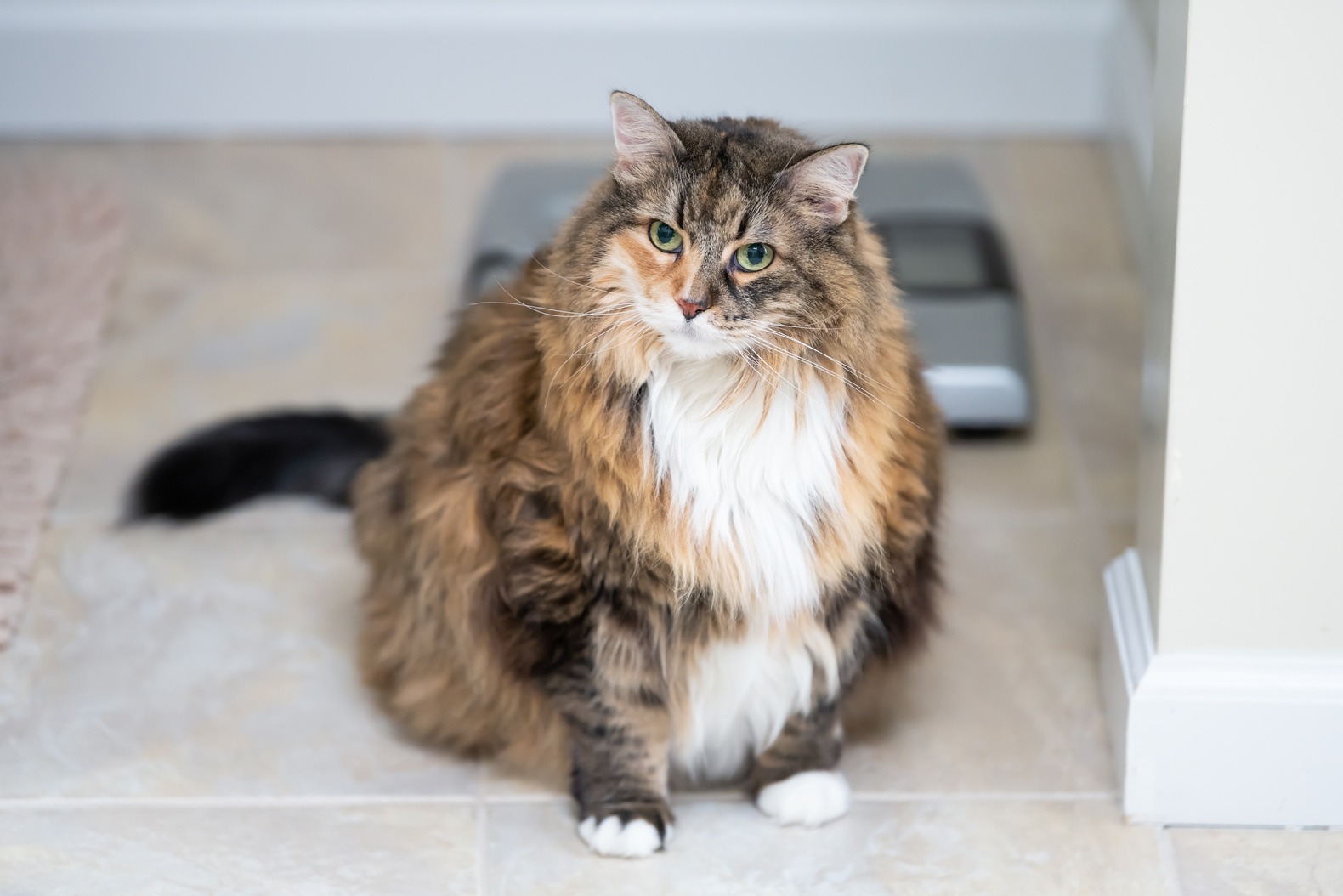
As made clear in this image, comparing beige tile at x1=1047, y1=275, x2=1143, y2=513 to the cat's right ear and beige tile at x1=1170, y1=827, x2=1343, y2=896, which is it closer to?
beige tile at x1=1170, y1=827, x2=1343, y2=896

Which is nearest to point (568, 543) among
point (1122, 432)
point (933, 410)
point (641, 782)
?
point (641, 782)

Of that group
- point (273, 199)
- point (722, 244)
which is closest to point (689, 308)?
point (722, 244)

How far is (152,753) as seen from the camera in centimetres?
179

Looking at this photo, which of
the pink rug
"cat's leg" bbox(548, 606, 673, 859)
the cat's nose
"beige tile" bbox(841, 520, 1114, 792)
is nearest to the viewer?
the cat's nose

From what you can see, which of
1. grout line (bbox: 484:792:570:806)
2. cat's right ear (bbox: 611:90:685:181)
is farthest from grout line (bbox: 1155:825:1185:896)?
cat's right ear (bbox: 611:90:685:181)

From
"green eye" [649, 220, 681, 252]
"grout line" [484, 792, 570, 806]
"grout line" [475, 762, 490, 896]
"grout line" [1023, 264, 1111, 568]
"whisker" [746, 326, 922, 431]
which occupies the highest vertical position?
"green eye" [649, 220, 681, 252]

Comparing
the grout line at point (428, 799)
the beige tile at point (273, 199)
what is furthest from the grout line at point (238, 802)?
the beige tile at point (273, 199)

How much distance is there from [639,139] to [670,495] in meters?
0.36

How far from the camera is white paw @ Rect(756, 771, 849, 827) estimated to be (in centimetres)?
167

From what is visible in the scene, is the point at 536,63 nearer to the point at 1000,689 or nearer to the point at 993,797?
the point at 1000,689

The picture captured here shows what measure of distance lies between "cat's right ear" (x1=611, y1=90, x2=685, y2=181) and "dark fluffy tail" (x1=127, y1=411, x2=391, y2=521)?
2.58 feet

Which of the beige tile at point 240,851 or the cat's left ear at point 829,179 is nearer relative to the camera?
the cat's left ear at point 829,179

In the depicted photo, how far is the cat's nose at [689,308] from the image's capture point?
1.33 m

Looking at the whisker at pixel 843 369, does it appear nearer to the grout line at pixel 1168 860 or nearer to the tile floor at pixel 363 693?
the tile floor at pixel 363 693
